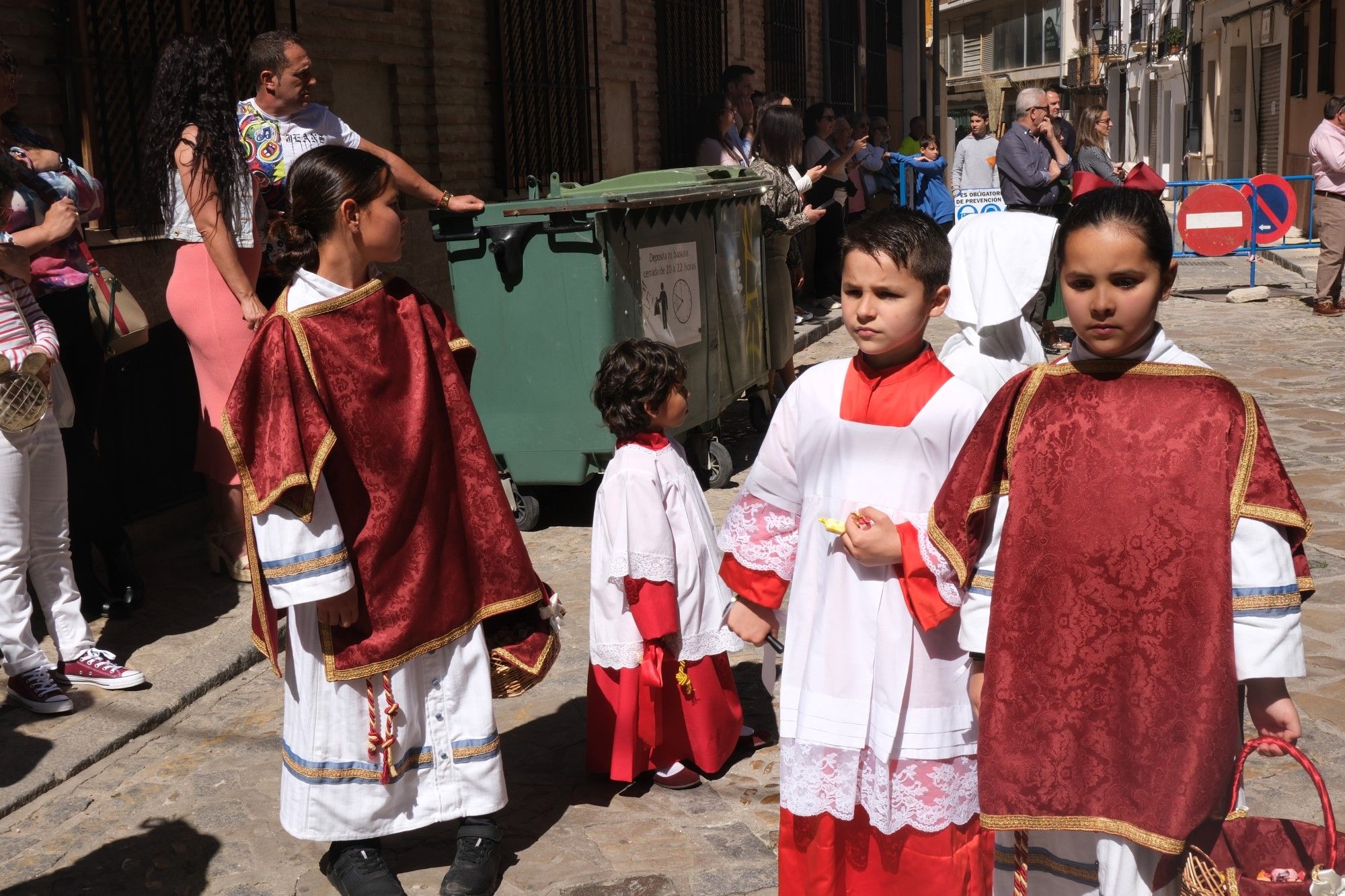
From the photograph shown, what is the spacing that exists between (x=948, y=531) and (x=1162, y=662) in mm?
398

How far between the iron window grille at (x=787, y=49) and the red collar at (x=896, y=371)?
16.2 meters

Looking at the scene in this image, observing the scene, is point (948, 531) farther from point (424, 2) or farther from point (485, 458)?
point (424, 2)

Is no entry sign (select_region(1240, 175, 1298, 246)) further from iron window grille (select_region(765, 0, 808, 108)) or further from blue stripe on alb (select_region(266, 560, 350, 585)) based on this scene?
blue stripe on alb (select_region(266, 560, 350, 585))

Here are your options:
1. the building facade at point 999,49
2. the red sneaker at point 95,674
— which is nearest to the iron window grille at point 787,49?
the red sneaker at point 95,674

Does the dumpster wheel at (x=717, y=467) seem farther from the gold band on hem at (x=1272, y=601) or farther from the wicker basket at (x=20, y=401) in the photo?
the gold band on hem at (x=1272, y=601)

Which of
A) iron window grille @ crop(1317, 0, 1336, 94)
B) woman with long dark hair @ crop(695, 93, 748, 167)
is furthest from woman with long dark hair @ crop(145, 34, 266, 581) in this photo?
iron window grille @ crop(1317, 0, 1336, 94)

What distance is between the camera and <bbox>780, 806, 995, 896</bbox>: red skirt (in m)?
2.90

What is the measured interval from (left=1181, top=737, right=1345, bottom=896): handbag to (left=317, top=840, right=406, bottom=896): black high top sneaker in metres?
1.88

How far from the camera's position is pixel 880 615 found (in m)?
2.84

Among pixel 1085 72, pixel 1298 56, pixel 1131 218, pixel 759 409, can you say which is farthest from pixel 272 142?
pixel 1085 72

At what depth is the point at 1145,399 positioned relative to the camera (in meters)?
2.36

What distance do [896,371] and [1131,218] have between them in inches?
24.5

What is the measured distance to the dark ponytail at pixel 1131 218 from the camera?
236 cm

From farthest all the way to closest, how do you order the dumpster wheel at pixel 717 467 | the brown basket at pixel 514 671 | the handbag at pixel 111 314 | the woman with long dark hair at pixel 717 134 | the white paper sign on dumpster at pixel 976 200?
1. the white paper sign on dumpster at pixel 976 200
2. the woman with long dark hair at pixel 717 134
3. the dumpster wheel at pixel 717 467
4. the handbag at pixel 111 314
5. the brown basket at pixel 514 671
